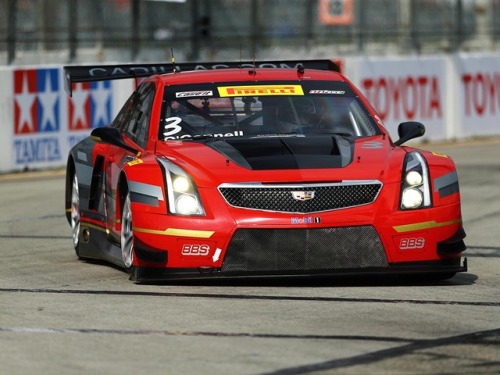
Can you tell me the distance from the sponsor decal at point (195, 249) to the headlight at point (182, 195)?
7.9 inches

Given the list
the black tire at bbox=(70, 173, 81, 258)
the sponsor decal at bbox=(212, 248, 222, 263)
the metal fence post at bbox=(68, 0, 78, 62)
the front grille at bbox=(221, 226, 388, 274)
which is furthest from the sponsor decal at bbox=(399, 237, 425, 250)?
the metal fence post at bbox=(68, 0, 78, 62)

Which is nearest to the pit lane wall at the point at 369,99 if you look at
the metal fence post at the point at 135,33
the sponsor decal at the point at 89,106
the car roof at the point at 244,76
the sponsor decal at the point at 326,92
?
the sponsor decal at the point at 89,106

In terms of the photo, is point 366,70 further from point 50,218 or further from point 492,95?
point 50,218

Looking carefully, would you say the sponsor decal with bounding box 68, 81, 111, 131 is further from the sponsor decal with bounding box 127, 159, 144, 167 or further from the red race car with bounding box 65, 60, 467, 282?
the sponsor decal with bounding box 127, 159, 144, 167

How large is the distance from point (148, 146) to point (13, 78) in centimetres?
971

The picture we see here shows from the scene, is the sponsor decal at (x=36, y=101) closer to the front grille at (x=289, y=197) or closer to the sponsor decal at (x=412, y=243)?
the front grille at (x=289, y=197)

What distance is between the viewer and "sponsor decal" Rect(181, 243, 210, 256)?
917 cm

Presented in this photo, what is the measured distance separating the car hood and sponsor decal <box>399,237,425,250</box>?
441 millimetres

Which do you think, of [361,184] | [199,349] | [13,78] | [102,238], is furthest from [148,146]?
[13,78]

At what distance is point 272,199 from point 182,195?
1.84ft

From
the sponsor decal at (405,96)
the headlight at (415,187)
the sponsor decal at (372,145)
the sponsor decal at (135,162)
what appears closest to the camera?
the headlight at (415,187)

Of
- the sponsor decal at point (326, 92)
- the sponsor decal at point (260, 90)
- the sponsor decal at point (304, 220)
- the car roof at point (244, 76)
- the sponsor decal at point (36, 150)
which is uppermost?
the car roof at point (244, 76)

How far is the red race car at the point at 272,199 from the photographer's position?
9.19 m

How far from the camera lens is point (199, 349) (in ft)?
23.2
